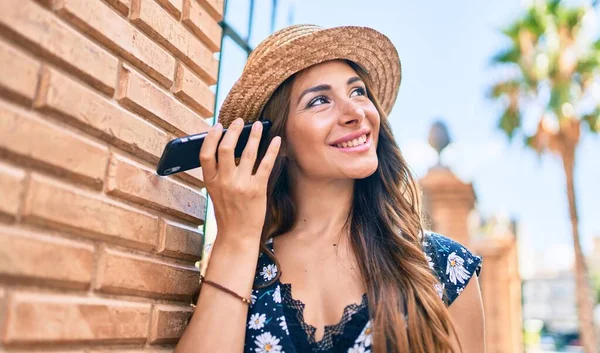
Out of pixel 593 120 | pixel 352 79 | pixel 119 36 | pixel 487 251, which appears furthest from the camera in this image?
pixel 593 120

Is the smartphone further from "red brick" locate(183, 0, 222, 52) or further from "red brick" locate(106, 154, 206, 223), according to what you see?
"red brick" locate(183, 0, 222, 52)

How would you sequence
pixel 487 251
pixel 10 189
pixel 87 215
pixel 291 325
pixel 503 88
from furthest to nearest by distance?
pixel 503 88, pixel 487 251, pixel 291 325, pixel 87 215, pixel 10 189

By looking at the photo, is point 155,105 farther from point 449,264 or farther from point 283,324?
point 449,264

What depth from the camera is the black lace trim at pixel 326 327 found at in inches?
75.8

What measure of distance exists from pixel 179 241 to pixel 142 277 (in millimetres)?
258

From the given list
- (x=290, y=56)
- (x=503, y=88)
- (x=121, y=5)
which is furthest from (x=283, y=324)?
(x=503, y=88)

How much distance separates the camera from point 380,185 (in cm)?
250

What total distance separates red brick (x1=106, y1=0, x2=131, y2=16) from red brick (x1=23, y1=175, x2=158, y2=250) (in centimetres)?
54

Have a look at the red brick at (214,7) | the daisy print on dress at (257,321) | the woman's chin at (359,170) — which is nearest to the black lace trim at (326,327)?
the daisy print on dress at (257,321)

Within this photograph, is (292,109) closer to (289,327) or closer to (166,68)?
(166,68)

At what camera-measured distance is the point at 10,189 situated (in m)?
1.10

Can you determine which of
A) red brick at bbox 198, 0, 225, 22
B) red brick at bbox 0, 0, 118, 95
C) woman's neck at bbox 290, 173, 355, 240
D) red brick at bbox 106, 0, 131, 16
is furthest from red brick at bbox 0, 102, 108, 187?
woman's neck at bbox 290, 173, 355, 240

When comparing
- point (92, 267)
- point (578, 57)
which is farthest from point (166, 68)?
point (578, 57)

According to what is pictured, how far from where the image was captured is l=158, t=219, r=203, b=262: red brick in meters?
1.68
